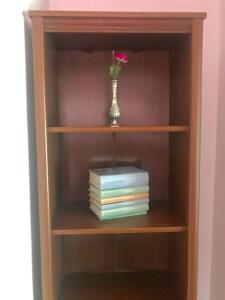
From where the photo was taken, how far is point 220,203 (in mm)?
1479

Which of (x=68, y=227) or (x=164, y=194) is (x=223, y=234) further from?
(x=68, y=227)

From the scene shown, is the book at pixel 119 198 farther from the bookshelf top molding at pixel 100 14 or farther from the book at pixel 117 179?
the bookshelf top molding at pixel 100 14

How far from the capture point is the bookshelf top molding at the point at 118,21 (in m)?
1.05

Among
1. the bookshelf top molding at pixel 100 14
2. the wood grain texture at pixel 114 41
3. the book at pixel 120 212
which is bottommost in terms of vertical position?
the book at pixel 120 212

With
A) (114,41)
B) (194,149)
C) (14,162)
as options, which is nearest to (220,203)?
(194,149)

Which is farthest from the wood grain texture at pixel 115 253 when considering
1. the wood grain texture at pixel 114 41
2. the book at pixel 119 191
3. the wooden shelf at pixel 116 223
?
the wood grain texture at pixel 114 41

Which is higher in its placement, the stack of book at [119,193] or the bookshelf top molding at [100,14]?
the bookshelf top molding at [100,14]

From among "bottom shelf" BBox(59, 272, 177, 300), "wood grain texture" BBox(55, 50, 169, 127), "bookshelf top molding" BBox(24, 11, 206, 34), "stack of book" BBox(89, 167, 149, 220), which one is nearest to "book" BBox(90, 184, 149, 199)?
"stack of book" BBox(89, 167, 149, 220)

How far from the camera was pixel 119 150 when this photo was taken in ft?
4.85

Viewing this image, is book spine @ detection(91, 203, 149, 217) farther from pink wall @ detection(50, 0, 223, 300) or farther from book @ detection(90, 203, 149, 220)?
pink wall @ detection(50, 0, 223, 300)

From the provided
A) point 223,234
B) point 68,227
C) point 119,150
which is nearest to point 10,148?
point 68,227

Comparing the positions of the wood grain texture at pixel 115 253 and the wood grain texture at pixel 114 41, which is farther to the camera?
the wood grain texture at pixel 115 253

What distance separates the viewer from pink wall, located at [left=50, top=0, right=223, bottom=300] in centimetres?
146

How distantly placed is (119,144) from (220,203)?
52 centimetres
